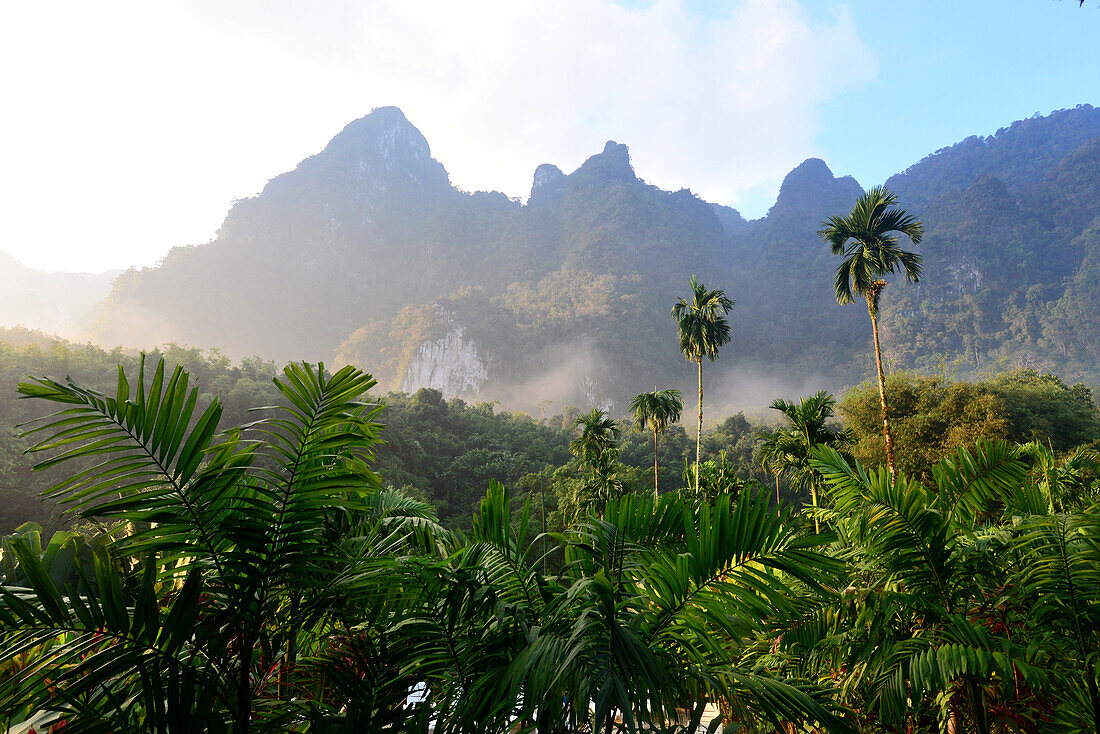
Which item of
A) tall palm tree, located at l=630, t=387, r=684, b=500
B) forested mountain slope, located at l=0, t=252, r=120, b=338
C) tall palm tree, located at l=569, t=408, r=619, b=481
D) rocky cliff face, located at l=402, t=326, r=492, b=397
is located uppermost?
forested mountain slope, located at l=0, t=252, r=120, b=338

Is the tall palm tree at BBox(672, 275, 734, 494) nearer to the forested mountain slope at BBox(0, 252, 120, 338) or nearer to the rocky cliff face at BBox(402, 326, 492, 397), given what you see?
the rocky cliff face at BBox(402, 326, 492, 397)

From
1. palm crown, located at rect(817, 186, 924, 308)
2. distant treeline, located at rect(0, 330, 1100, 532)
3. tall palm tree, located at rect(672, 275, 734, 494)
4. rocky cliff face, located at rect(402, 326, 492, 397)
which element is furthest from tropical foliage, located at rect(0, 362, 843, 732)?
rocky cliff face, located at rect(402, 326, 492, 397)

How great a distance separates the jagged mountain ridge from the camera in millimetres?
99125

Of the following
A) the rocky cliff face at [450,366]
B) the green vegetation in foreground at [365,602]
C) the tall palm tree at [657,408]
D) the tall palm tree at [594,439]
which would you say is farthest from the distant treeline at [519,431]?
the rocky cliff face at [450,366]

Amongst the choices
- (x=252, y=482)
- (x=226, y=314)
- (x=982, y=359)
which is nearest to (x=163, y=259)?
(x=226, y=314)

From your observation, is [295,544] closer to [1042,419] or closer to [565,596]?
[565,596]

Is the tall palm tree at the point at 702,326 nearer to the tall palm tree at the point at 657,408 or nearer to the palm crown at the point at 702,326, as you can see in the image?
the palm crown at the point at 702,326

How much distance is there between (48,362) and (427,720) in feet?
138

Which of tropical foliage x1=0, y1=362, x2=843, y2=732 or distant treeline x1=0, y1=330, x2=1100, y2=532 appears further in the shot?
distant treeline x1=0, y1=330, x2=1100, y2=532

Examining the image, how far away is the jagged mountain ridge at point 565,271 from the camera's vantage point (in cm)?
9912

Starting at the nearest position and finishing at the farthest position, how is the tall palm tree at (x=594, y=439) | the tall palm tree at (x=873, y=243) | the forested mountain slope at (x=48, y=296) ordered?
the tall palm tree at (x=873, y=243)
the tall palm tree at (x=594, y=439)
the forested mountain slope at (x=48, y=296)

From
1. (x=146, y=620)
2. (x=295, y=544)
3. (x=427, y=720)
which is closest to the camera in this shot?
(x=146, y=620)

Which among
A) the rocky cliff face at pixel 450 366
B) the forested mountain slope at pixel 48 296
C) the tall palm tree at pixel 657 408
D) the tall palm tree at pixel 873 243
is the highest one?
the forested mountain slope at pixel 48 296

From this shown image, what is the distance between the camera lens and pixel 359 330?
115 meters
